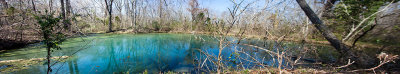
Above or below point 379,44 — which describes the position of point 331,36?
above

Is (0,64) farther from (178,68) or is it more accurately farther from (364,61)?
(364,61)

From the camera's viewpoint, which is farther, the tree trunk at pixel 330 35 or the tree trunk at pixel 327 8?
the tree trunk at pixel 327 8

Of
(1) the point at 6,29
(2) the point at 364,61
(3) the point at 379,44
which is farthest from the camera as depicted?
(1) the point at 6,29

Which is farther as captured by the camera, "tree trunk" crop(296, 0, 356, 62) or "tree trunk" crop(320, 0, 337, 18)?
"tree trunk" crop(320, 0, 337, 18)

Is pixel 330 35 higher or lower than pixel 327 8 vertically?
lower

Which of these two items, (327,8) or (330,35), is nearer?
(330,35)

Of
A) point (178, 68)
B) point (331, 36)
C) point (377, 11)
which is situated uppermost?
point (377, 11)

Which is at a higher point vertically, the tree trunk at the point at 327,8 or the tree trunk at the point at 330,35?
the tree trunk at the point at 327,8

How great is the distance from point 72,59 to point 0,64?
1358mm

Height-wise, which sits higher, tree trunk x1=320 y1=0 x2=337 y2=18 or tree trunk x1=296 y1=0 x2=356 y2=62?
tree trunk x1=320 y1=0 x2=337 y2=18

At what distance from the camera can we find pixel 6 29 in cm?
441

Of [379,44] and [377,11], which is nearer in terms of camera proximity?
[377,11]

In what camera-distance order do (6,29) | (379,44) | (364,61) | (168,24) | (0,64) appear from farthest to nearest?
(168,24) < (6,29) < (379,44) < (364,61) < (0,64)

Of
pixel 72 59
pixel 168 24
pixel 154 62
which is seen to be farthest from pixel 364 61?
pixel 168 24
